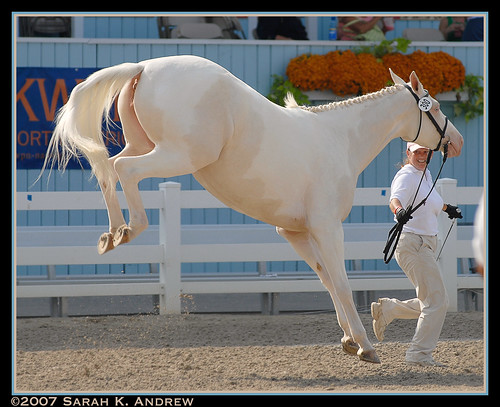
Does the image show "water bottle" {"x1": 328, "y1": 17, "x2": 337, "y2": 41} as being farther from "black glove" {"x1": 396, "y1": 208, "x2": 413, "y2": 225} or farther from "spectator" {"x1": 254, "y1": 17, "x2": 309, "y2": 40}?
"black glove" {"x1": 396, "y1": 208, "x2": 413, "y2": 225}

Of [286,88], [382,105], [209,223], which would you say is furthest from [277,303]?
[382,105]

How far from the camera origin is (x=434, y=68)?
970 cm

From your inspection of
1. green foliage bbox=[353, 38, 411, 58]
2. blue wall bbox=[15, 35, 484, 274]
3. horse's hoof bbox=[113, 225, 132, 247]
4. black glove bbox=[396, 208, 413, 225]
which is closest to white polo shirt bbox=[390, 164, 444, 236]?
black glove bbox=[396, 208, 413, 225]

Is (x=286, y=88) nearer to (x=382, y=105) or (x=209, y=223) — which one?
(x=209, y=223)

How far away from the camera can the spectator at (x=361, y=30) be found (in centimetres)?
1002

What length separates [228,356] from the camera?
6.00m

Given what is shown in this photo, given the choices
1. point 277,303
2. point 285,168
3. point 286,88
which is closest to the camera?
point 285,168

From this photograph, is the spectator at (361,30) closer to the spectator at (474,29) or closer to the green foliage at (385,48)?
the green foliage at (385,48)

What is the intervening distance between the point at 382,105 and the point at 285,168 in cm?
100

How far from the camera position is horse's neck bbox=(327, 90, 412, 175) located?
5141mm

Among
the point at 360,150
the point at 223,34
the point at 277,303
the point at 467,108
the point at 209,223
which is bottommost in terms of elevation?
the point at 277,303

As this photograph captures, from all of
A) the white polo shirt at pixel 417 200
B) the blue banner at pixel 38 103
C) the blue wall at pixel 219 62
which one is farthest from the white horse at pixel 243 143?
the blue banner at pixel 38 103

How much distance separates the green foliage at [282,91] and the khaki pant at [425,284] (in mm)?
4348

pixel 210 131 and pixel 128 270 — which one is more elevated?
pixel 210 131
